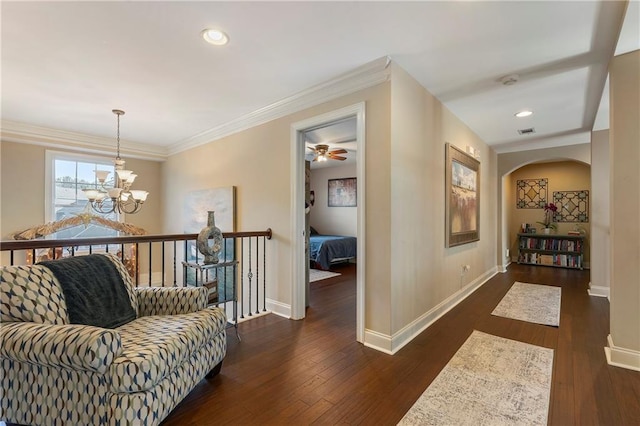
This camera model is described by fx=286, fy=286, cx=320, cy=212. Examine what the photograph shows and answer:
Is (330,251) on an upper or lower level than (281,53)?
lower

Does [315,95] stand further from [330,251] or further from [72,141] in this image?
[72,141]

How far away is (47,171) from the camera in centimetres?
444

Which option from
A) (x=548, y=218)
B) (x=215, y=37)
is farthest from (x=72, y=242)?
(x=548, y=218)

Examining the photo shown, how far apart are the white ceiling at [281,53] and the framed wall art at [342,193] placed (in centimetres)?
392

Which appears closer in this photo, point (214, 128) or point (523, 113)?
point (523, 113)

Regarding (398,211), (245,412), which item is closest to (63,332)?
(245,412)

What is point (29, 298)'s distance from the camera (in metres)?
1.53

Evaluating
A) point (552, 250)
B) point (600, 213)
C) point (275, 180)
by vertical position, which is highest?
point (275, 180)

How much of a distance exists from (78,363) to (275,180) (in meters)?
2.50

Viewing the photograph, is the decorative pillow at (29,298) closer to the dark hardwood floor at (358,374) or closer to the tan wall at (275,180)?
the dark hardwood floor at (358,374)

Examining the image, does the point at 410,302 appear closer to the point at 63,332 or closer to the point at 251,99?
the point at 63,332

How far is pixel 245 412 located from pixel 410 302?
1.68 m

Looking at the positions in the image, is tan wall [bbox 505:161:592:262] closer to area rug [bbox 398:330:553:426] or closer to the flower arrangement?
the flower arrangement

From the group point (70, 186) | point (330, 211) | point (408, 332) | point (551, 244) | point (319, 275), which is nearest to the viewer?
point (408, 332)
